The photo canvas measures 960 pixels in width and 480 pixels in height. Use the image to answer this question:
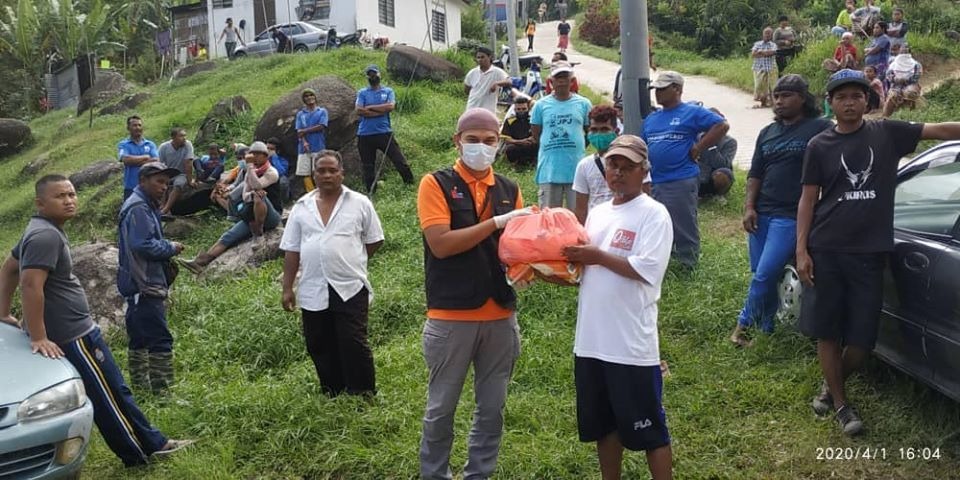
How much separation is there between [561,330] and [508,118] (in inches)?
231

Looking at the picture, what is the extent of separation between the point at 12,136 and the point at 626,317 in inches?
960

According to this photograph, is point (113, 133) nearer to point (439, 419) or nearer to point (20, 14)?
point (20, 14)

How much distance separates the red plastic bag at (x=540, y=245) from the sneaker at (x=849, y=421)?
1.82 meters

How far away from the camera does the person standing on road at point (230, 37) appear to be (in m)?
29.0

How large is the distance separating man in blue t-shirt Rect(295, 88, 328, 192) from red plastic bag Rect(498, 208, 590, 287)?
856 centimetres

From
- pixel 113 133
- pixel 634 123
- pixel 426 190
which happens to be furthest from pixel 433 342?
pixel 113 133

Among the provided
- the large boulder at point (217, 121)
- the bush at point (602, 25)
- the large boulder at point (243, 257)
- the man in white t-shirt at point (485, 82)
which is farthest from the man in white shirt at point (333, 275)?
the bush at point (602, 25)

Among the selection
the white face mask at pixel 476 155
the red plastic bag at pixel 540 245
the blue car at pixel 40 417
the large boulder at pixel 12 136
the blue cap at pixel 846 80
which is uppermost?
the blue cap at pixel 846 80

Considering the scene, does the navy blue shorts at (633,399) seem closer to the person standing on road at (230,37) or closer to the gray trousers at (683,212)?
the gray trousers at (683,212)

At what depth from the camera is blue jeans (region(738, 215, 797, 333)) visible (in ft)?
17.0

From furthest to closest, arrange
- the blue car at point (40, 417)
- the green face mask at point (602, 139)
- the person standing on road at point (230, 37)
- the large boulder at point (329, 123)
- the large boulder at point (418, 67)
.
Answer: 1. the person standing on road at point (230, 37)
2. the large boulder at point (418, 67)
3. the large boulder at point (329, 123)
4. the green face mask at point (602, 139)
5. the blue car at point (40, 417)

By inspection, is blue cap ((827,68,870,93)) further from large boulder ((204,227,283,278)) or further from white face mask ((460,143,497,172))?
large boulder ((204,227,283,278))

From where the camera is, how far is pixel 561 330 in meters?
A: 6.15

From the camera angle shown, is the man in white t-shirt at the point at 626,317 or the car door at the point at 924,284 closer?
the man in white t-shirt at the point at 626,317
